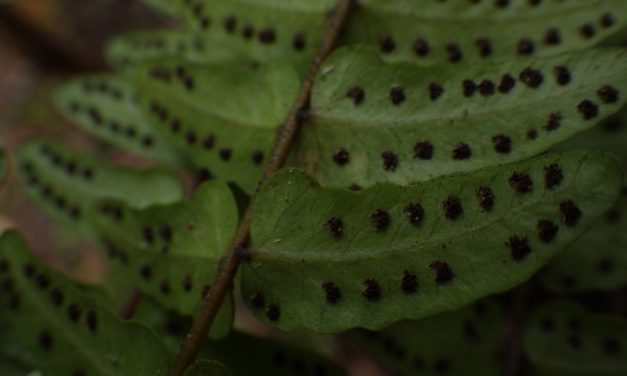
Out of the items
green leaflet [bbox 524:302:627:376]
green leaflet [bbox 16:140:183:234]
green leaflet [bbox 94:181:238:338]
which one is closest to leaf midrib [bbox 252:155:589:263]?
green leaflet [bbox 94:181:238:338]

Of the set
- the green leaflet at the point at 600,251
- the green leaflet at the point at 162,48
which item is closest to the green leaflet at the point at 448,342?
the green leaflet at the point at 600,251

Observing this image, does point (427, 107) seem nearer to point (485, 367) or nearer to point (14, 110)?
point (485, 367)

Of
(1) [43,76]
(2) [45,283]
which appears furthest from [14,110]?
(2) [45,283]

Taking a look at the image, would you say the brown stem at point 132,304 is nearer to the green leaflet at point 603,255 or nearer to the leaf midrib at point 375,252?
the leaf midrib at point 375,252

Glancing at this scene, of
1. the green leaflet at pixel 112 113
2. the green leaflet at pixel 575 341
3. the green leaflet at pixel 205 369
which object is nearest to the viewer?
the green leaflet at pixel 205 369

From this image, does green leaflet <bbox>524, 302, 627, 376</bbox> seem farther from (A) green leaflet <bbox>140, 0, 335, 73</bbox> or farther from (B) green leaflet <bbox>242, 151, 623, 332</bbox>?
(A) green leaflet <bbox>140, 0, 335, 73</bbox>

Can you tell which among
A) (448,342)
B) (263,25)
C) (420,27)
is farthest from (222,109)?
(448,342)
